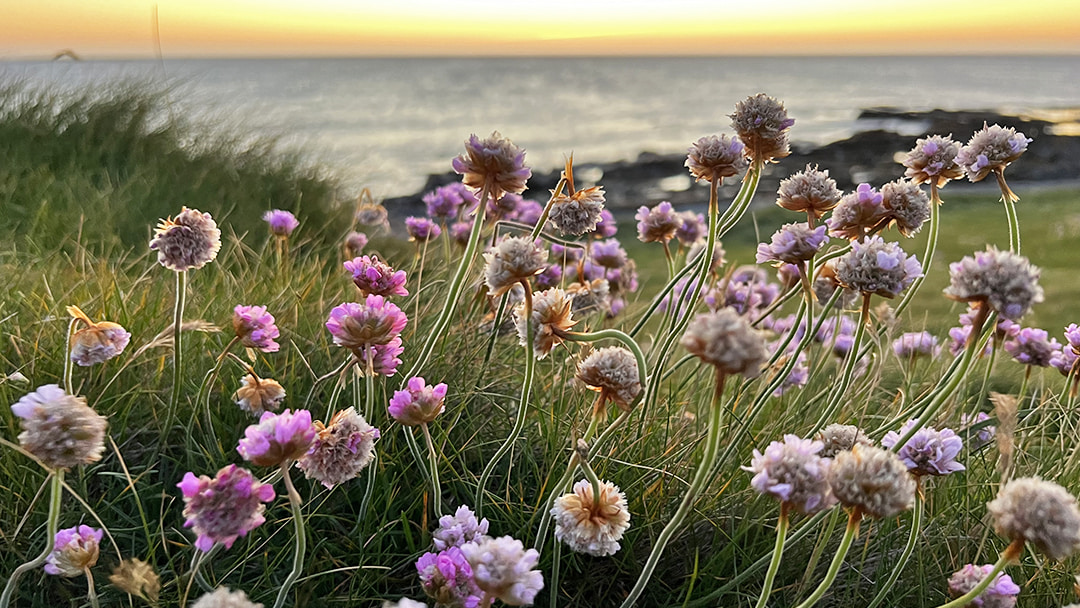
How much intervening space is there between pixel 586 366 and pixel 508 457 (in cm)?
65

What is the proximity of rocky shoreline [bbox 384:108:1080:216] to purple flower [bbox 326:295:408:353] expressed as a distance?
10985 millimetres

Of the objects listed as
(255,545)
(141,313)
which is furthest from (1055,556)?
(141,313)

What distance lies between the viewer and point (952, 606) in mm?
934

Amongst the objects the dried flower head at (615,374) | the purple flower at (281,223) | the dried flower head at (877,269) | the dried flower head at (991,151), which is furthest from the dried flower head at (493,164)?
the purple flower at (281,223)

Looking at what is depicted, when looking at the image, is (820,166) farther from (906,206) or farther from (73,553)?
(73,553)

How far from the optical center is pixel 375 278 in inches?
57.4

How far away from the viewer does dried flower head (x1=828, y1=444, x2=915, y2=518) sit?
871 mm

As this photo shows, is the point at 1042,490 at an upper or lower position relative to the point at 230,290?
upper

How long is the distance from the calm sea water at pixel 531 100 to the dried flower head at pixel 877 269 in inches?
14.6

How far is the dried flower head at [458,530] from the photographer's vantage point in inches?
48.4

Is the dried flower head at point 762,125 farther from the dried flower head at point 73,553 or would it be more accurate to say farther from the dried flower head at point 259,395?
the dried flower head at point 73,553

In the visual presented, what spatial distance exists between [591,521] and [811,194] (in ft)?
2.76

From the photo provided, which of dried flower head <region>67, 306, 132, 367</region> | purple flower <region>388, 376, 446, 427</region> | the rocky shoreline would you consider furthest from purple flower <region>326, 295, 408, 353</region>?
the rocky shoreline

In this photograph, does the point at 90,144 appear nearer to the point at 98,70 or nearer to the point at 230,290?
the point at 98,70
